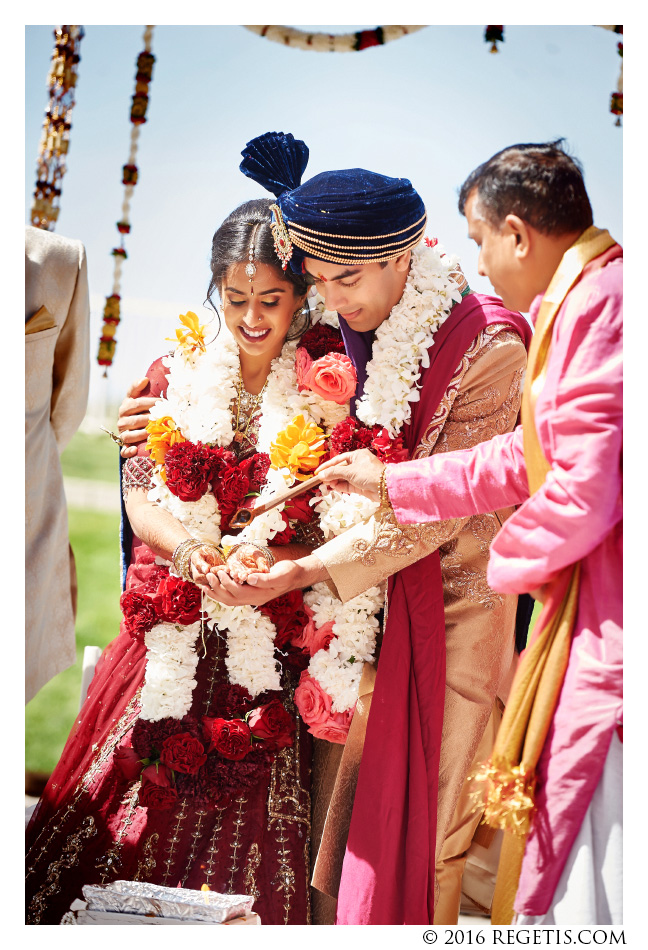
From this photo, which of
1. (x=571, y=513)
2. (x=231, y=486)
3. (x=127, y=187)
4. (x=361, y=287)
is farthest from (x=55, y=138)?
(x=571, y=513)

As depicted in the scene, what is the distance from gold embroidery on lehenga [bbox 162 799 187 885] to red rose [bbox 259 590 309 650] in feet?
2.16

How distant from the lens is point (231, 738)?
9.76 feet

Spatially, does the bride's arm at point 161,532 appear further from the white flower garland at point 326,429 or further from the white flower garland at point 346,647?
the white flower garland at point 346,647

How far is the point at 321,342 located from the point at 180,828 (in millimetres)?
1802

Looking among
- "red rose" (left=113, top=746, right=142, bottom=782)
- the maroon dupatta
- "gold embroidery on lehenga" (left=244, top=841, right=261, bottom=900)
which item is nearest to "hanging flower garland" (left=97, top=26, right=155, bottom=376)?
the maroon dupatta

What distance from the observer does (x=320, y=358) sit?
309cm

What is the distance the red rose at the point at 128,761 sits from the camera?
307 cm

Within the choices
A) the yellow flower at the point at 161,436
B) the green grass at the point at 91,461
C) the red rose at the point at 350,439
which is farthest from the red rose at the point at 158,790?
the green grass at the point at 91,461

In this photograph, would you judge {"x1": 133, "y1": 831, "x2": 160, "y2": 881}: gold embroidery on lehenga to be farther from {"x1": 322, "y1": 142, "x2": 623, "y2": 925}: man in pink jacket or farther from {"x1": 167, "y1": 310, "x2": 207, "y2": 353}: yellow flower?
{"x1": 167, "y1": 310, "x2": 207, "y2": 353}: yellow flower

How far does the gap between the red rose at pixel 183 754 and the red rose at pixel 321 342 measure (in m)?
1.44

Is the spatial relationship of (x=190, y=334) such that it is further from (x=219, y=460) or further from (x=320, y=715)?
(x=320, y=715)

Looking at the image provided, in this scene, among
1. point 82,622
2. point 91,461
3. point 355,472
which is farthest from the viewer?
point 82,622

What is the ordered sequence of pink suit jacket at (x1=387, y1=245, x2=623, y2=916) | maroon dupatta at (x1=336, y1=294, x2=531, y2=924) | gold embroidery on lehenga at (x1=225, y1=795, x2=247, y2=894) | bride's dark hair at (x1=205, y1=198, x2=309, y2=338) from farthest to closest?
bride's dark hair at (x1=205, y1=198, x2=309, y2=338)
gold embroidery on lehenga at (x1=225, y1=795, x2=247, y2=894)
maroon dupatta at (x1=336, y1=294, x2=531, y2=924)
pink suit jacket at (x1=387, y1=245, x2=623, y2=916)

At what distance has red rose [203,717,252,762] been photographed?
2969 millimetres
